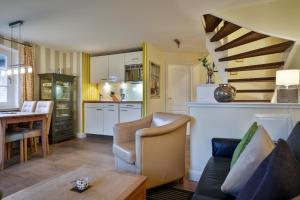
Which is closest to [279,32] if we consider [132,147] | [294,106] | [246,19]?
[246,19]

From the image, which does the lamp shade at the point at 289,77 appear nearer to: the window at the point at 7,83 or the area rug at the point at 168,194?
the area rug at the point at 168,194

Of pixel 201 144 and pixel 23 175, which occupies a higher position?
pixel 201 144

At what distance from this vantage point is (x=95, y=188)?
1399mm

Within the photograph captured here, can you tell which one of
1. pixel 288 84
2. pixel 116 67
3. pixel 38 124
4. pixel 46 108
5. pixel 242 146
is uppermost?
pixel 116 67

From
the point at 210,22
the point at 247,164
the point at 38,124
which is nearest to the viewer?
the point at 247,164

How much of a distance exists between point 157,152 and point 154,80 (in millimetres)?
3040

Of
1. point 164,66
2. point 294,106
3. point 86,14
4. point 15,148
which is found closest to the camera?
point 294,106

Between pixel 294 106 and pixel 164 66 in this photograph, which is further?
pixel 164 66

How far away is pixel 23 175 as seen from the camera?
2.62 metres

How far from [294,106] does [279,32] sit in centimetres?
155

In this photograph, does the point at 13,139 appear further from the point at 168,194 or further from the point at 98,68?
the point at 98,68

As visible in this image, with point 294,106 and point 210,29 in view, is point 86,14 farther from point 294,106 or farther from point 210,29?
point 294,106

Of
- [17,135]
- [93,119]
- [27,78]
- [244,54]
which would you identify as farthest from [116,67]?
[244,54]

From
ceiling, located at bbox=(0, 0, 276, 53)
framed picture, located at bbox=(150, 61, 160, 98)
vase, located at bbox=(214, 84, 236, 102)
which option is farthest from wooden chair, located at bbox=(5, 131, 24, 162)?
vase, located at bbox=(214, 84, 236, 102)
